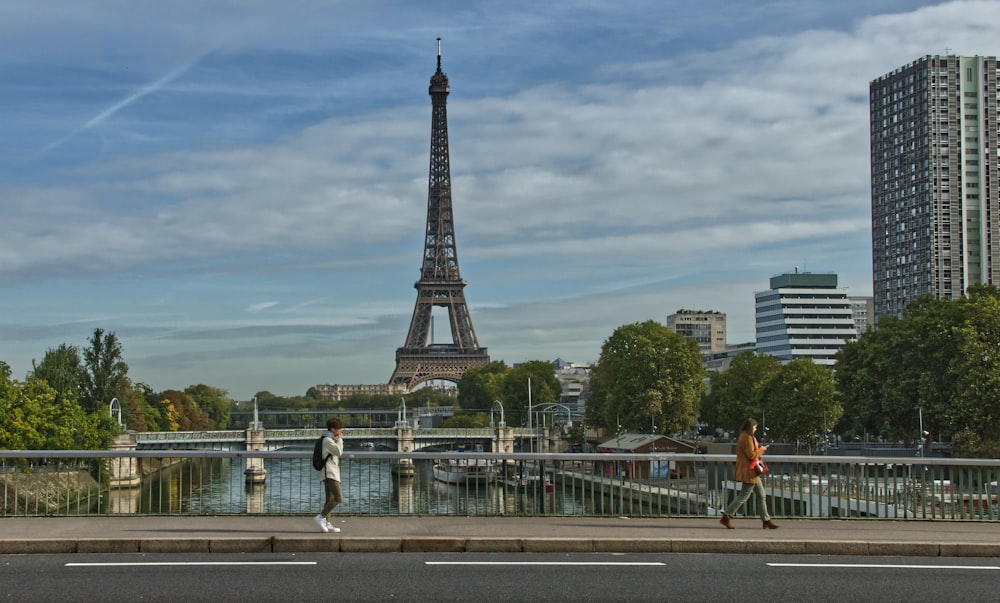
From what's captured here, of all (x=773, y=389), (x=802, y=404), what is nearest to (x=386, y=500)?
(x=802, y=404)

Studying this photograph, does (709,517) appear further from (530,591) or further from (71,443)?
(71,443)

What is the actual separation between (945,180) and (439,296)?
72103 mm

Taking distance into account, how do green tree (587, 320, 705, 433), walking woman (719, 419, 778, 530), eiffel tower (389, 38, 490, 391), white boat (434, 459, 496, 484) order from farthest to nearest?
eiffel tower (389, 38, 490, 391), green tree (587, 320, 705, 433), white boat (434, 459, 496, 484), walking woman (719, 419, 778, 530)

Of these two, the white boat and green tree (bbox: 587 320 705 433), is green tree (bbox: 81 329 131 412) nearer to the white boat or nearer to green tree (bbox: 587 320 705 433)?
green tree (bbox: 587 320 705 433)

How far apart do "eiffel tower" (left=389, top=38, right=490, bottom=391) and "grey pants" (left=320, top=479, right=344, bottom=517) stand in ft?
484

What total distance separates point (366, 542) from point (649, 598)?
4.64 meters

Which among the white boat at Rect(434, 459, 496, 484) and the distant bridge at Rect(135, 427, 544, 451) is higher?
the white boat at Rect(434, 459, 496, 484)

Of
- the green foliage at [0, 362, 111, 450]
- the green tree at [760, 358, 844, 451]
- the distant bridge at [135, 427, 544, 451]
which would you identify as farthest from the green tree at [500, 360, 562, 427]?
the green foliage at [0, 362, 111, 450]

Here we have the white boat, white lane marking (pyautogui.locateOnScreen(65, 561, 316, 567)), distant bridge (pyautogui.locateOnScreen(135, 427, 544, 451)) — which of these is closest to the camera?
white lane marking (pyautogui.locateOnScreen(65, 561, 316, 567))

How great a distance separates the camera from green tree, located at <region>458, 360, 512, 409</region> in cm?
15294

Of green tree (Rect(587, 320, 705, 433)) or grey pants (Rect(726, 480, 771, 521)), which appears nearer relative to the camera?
grey pants (Rect(726, 480, 771, 521))

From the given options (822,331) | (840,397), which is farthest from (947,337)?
(822,331)

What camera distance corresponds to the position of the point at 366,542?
14.9 metres

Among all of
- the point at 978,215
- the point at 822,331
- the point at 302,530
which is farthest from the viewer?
the point at 822,331
